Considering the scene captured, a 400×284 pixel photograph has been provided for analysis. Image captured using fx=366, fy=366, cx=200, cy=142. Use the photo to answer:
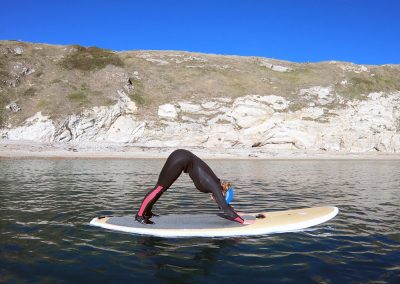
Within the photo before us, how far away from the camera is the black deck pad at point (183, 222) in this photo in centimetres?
955

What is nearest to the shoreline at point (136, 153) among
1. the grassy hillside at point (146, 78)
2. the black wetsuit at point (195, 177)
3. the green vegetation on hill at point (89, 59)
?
the grassy hillside at point (146, 78)

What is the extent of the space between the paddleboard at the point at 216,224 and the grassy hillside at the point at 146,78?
48.2 metres

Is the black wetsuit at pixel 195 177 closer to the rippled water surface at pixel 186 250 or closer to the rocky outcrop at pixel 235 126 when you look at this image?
the rippled water surface at pixel 186 250

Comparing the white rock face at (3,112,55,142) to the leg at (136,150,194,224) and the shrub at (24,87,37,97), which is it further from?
the leg at (136,150,194,224)

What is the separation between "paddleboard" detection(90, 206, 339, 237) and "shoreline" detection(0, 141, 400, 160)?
36.8 meters

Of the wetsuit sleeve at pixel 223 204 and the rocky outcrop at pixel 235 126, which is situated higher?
the rocky outcrop at pixel 235 126

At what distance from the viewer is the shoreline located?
149ft

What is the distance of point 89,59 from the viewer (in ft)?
231

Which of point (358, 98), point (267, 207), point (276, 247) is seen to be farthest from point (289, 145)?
point (276, 247)

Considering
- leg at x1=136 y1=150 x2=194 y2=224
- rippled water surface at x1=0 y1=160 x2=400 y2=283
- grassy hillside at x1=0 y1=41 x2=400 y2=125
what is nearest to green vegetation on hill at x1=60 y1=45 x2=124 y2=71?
grassy hillside at x1=0 y1=41 x2=400 y2=125

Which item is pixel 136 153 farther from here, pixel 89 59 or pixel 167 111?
pixel 89 59

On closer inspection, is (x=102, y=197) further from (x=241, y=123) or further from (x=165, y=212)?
(x=241, y=123)

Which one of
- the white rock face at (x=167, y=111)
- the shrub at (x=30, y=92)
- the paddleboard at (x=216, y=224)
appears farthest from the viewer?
the white rock face at (x=167, y=111)

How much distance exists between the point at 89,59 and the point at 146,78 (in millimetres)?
11747
